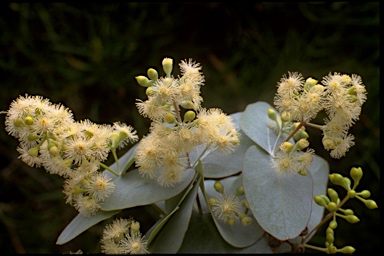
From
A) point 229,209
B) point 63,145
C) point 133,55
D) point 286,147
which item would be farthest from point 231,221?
point 133,55

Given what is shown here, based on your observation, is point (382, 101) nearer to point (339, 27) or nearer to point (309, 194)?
point (339, 27)

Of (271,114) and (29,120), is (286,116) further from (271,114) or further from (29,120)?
(29,120)

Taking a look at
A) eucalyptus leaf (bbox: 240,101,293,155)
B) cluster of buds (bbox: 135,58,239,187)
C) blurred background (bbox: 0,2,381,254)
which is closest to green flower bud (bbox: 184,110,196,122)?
cluster of buds (bbox: 135,58,239,187)

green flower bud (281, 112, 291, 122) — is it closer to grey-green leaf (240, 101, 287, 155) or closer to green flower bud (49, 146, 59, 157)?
grey-green leaf (240, 101, 287, 155)

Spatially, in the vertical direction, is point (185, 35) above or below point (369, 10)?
below

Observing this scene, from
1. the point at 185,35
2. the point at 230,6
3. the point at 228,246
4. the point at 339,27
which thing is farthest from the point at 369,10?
the point at 228,246

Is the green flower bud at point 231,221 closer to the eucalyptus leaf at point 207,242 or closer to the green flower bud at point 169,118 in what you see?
the eucalyptus leaf at point 207,242

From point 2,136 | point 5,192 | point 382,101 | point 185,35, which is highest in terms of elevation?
point 185,35
